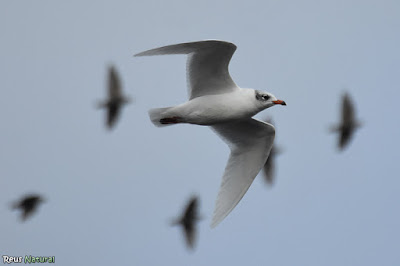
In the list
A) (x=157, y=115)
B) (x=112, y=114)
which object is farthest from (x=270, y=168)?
(x=157, y=115)

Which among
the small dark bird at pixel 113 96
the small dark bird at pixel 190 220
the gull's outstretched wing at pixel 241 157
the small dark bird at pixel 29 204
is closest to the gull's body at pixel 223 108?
the gull's outstretched wing at pixel 241 157

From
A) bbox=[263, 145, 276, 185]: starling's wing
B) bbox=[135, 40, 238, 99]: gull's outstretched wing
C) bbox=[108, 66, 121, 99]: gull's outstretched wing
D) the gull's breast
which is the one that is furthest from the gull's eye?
bbox=[263, 145, 276, 185]: starling's wing

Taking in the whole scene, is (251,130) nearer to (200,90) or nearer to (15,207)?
(200,90)

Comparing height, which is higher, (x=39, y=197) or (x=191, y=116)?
(x=191, y=116)

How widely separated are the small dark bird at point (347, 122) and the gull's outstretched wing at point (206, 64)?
260cm

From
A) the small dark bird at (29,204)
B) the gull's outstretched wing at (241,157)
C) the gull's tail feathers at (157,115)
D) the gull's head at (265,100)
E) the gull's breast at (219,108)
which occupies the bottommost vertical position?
the small dark bird at (29,204)

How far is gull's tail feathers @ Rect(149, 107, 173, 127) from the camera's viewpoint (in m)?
11.1

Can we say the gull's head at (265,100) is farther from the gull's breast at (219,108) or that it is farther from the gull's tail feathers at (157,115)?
the gull's tail feathers at (157,115)

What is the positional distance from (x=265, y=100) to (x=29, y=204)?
4.10 meters

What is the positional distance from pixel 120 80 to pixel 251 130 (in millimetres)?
2211

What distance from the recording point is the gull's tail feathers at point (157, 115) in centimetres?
1113

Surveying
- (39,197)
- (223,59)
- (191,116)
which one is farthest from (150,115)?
(39,197)

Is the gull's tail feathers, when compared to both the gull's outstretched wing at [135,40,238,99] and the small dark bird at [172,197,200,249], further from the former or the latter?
the small dark bird at [172,197,200,249]

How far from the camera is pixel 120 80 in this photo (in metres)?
12.6
